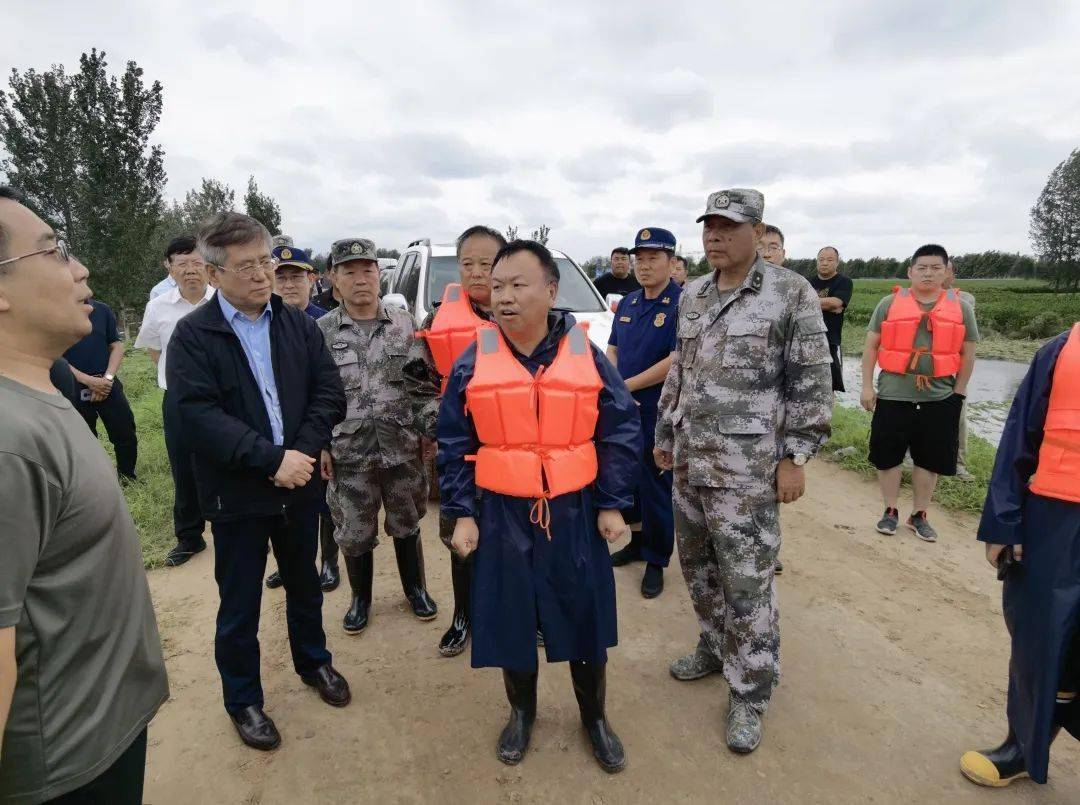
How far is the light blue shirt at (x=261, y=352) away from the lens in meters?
2.43

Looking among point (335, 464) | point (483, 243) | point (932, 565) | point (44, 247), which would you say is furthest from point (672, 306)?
point (44, 247)

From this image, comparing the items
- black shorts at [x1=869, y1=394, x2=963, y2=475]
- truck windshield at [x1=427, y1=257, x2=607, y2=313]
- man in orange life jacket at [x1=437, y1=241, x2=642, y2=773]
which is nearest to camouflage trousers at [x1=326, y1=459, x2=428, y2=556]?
man in orange life jacket at [x1=437, y1=241, x2=642, y2=773]

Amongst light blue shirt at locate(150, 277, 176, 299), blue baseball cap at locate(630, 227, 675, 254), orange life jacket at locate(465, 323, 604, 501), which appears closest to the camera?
orange life jacket at locate(465, 323, 604, 501)

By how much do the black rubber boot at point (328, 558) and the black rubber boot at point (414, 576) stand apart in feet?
2.18

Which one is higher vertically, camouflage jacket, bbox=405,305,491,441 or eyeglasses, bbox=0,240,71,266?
eyeglasses, bbox=0,240,71,266

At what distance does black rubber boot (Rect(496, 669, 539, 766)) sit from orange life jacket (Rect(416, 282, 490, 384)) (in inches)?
58.2

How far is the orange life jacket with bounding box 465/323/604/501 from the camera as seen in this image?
85.5 inches

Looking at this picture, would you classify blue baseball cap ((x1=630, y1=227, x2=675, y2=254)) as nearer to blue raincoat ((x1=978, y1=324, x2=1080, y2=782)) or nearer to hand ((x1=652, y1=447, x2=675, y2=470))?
hand ((x1=652, y1=447, x2=675, y2=470))

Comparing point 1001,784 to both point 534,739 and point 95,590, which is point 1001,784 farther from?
point 95,590

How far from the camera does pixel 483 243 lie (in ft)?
9.71

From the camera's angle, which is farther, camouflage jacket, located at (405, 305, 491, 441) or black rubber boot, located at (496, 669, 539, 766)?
camouflage jacket, located at (405, 305, 491, 441)

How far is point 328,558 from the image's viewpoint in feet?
13.4

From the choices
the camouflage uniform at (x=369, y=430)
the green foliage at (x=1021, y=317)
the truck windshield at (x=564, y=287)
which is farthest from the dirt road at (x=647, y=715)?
the green foliage at (x=1021, y=317)

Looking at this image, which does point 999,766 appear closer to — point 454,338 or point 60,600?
point 454,338
